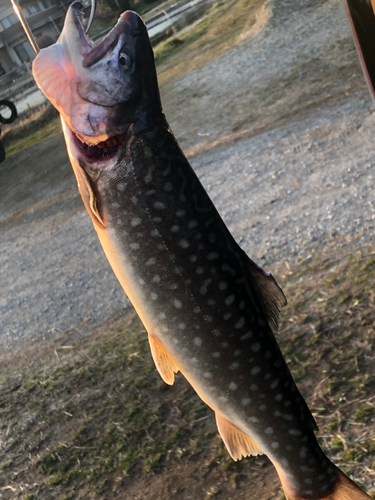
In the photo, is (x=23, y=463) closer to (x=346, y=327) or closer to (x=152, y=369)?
(x=152, y=369)

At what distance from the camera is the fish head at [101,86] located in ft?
6.84

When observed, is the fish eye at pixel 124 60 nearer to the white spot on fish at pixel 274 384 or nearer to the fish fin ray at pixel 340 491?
the white spot on fish at pixel 274 384

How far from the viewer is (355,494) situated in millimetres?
2180

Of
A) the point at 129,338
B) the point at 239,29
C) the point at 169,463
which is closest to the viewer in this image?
the point at 169,463

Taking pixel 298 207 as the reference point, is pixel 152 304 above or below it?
above

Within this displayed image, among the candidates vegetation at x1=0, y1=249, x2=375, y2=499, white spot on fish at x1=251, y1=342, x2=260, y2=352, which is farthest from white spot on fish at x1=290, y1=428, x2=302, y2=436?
vegetation at x1=0, y1=249, x2=375, y2=499

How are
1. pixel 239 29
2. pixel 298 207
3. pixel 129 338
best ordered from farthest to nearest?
1. pixel 239 29
2. pixel 298 207
3. pixel 129 338

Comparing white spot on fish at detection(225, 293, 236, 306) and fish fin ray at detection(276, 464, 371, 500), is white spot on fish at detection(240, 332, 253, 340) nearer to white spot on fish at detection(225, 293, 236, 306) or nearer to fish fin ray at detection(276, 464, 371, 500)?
white spot on fish at detection(225, 293, 236, 306)

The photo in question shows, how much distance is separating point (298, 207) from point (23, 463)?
12.7 ft

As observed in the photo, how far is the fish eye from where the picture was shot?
2.10 m

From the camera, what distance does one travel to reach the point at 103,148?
2104mm

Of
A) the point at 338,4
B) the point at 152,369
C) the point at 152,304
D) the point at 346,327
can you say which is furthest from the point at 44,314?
the point at 338,4

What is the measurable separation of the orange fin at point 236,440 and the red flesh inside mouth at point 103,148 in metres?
1.11

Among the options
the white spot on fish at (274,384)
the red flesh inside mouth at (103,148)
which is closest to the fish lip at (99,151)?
the red flesh inside mouth at (103,148)
